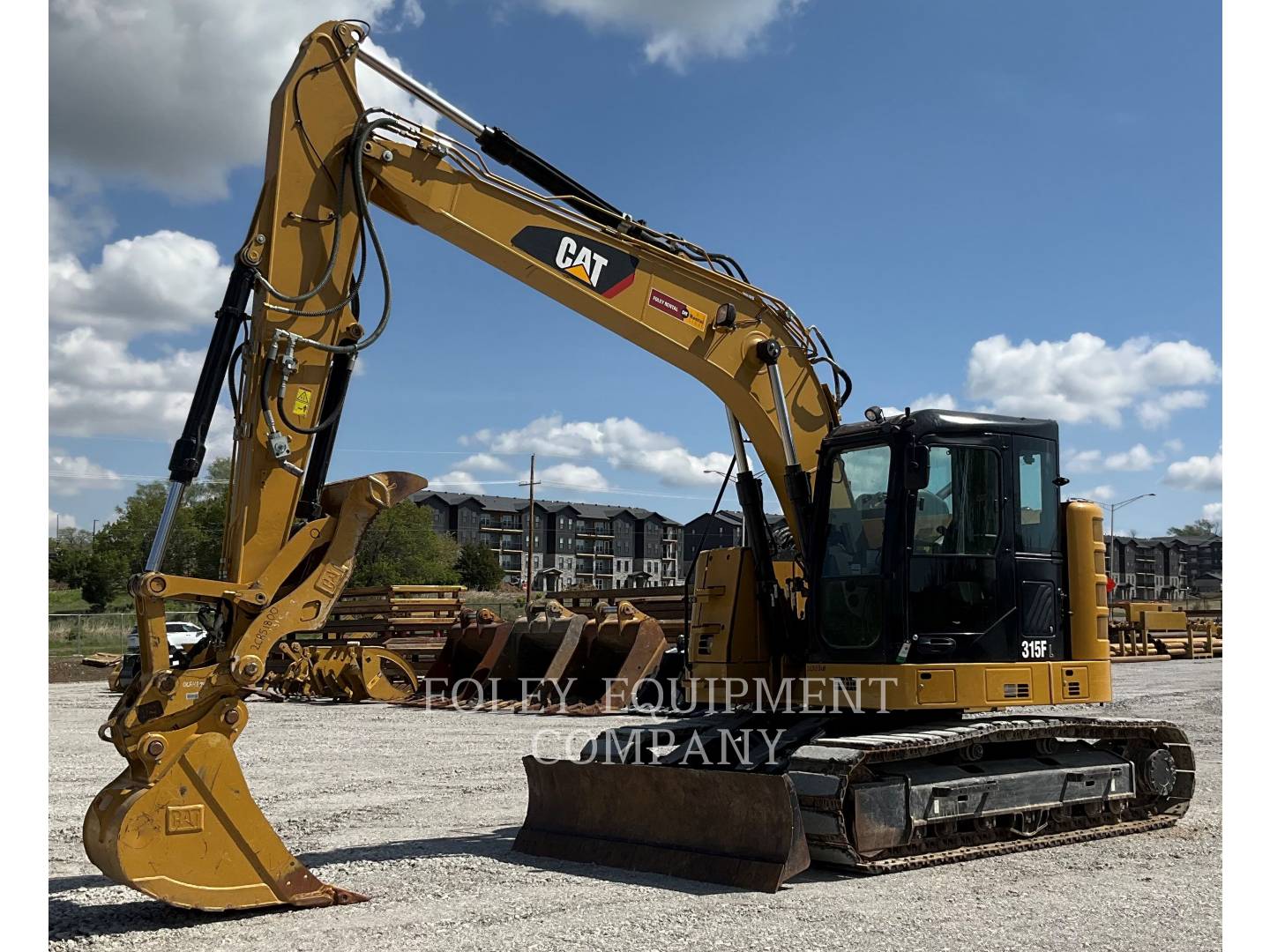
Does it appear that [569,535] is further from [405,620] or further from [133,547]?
[405,620]

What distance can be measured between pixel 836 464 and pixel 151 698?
480cm

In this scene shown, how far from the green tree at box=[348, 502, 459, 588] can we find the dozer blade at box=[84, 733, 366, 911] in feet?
198

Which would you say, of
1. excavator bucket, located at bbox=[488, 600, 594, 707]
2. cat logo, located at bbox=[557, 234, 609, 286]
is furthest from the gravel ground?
excavator bucket, located at bbox=[488, 600, 594, 707]

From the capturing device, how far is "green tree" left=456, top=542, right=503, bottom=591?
274 ft

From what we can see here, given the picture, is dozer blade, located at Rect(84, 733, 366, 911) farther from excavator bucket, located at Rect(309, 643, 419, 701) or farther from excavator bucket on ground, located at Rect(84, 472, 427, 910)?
excavator bucket, located at Rect(309, 643, 419, 701)

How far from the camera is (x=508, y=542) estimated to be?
409 ft

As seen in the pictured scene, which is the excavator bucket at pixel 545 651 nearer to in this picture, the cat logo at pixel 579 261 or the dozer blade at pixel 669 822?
the dozer blade at pixel 669 822

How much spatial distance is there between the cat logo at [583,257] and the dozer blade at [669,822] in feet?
10.9

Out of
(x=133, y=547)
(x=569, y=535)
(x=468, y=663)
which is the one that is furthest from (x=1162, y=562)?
(x=468, y=663)

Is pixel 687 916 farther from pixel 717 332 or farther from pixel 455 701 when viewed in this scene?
pixel 455 701

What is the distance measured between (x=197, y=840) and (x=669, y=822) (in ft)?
9.87

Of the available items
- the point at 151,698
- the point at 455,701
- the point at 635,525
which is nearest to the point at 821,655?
the point at 151,698

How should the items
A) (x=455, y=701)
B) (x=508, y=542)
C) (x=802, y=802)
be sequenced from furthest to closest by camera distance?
(x=508, y=542) → (x=455, y=701) → (x=802, y=802)

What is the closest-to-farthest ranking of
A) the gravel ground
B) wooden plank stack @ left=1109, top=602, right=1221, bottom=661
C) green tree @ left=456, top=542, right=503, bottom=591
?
1. the gravel ground
2. wooden plank stack @ left=1109, top=602, right=1221, bottom=661
3. green tree @ left=456, top=542, right=503, bottom=591
